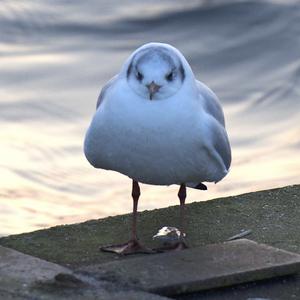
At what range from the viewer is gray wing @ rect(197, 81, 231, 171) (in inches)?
191

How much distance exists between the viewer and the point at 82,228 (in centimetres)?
539

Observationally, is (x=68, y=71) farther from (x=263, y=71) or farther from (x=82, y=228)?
(x=82, y=228)

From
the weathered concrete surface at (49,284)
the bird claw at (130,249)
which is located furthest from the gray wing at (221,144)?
the weathered concrete surface at (49,284)

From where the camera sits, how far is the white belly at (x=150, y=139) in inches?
181

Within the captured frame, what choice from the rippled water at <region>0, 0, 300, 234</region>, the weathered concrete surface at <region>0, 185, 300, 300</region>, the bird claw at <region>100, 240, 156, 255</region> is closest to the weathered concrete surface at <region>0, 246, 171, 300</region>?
the weathered concrete surface at <region>0, 185, 300, 300</region>

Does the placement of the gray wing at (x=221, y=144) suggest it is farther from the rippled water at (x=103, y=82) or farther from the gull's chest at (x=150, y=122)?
the rippled water at (x=103, y=82)

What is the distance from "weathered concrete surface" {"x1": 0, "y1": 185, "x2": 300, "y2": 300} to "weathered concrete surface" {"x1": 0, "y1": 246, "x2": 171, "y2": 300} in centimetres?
22

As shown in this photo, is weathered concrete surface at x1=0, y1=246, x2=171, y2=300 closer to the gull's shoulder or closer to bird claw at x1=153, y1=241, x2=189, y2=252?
bird claw at x1=153, y1=241, x2=189, y2=252

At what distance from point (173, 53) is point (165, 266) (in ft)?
2.72

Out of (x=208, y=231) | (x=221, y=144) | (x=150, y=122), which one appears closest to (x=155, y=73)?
(x=150, y=122)

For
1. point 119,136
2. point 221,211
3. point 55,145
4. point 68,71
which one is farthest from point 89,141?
point 68,71

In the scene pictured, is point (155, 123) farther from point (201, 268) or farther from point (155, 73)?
point (201, 268)

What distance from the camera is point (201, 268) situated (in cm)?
469

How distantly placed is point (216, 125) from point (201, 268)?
58 centimetres
